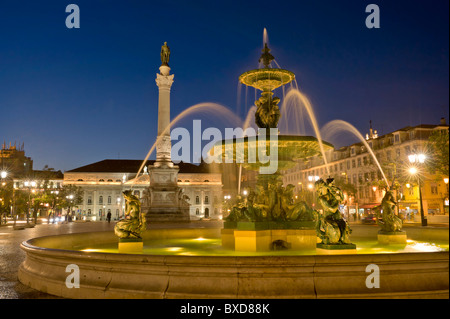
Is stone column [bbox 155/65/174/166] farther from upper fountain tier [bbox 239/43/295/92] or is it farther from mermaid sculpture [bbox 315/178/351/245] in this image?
mermaid sculpture [bbox 315/178/351/245]

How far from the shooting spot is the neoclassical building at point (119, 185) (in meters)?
103

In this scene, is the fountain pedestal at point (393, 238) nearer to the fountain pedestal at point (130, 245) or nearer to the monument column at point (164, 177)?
the fountain pedestal at point (130, 245)

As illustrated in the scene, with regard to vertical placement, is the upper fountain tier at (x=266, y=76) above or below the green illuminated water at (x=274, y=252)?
above

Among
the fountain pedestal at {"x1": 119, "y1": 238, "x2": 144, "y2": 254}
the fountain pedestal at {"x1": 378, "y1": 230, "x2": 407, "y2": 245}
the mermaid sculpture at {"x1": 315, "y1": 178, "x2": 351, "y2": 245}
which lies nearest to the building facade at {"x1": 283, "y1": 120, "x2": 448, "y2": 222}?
the fountain pedestal at {"x1": 378, "y1": 230, "x2": 407, "y2": 245}

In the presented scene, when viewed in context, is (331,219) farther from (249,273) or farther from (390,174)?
(390,174)

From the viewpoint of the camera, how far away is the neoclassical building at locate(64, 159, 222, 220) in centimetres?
10281

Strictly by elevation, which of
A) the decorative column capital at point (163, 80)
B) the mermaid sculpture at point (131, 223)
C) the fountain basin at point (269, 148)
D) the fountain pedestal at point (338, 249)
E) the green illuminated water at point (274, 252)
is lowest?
the green illuminated water at point (274, 252)

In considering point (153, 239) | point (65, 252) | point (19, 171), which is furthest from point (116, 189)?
point (65, 252)

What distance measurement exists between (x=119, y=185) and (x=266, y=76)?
9822cm

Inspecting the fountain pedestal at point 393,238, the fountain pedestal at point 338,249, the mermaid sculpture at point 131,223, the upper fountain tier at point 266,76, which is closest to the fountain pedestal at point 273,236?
the fountain pedestal at point 338,249

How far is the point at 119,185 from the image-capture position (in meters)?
104

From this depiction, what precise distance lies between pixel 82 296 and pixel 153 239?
7.48 meters

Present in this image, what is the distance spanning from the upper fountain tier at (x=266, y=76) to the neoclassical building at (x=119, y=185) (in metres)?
90.5

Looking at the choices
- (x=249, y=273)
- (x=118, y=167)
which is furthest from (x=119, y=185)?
(x=249, y=273)
